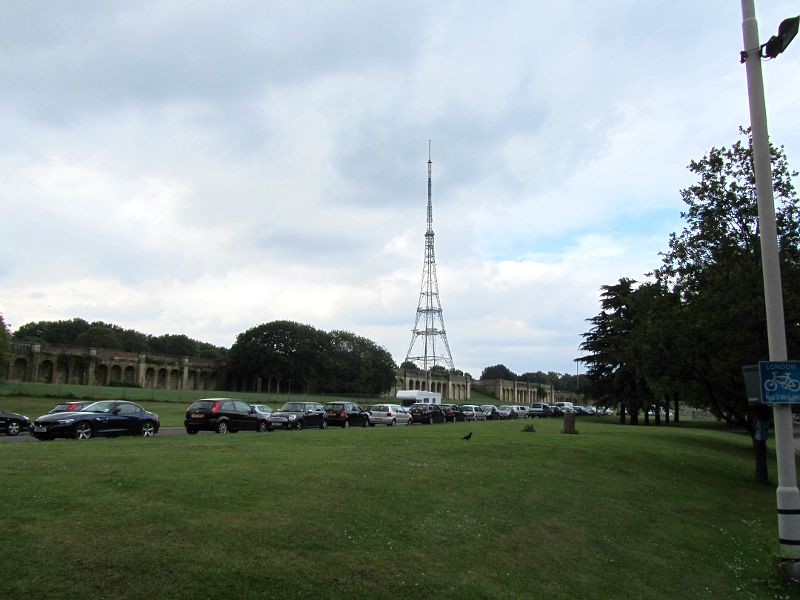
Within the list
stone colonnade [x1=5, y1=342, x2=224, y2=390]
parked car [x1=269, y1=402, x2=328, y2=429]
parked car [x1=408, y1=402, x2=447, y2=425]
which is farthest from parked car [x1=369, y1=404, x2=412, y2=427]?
stone colonnade [x1=5, y1=342, x2=224, y2=390]

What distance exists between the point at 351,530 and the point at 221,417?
21258mm

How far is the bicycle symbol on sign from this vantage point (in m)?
9.63

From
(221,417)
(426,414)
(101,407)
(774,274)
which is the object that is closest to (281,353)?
(426,414)

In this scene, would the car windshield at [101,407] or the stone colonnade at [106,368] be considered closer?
the car windshield at [101,407]

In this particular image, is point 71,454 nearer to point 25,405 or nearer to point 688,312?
point 688,312

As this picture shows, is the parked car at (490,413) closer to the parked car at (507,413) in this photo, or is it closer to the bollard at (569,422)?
the parked car at (507,413)

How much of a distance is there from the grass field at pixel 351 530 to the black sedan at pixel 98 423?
23.0 feet

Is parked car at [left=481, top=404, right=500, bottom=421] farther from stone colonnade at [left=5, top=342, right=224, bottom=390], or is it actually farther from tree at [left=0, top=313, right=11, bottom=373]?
stone colonnade at [left=5, top=342, right=224, bottom=390]

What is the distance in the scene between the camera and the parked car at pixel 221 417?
2836 centimetres

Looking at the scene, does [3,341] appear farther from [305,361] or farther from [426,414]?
[305,361]

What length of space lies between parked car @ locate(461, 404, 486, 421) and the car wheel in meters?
41.9

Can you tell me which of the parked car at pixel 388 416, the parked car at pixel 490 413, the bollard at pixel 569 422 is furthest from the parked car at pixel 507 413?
the bollard at pixel 569 422

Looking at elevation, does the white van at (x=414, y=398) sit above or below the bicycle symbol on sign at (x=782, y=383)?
below

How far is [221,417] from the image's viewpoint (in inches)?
1144
